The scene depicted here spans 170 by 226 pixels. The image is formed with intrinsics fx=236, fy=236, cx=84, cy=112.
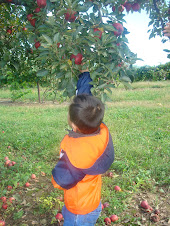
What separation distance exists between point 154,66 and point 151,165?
13.7 metres

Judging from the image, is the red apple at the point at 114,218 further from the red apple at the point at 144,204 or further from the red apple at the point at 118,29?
the red apple at the point at 118,29

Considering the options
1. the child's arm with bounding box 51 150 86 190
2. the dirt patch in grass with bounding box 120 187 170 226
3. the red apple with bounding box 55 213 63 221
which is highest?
the child's arm with bounding box 51 150 86 190

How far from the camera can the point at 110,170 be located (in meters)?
3.34

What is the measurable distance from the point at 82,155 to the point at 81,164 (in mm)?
53

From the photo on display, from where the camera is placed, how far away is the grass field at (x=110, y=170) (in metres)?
2.47

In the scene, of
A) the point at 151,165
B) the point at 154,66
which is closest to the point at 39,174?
the point at 151,165

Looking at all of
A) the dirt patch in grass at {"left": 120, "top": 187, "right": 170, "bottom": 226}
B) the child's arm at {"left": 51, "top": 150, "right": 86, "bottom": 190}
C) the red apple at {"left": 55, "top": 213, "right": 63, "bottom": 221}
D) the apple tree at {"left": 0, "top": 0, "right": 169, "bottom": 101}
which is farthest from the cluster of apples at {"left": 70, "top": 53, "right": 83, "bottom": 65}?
the dirt patch in grass at {"left": 120, "top": 187, "right": 170, "bottom": 226}

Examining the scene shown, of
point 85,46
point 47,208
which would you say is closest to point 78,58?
point 85,46

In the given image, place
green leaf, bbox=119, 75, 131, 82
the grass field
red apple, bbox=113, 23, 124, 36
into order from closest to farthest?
1. green leaf, bbox=119, 75, 131, 82
2. red apple, bbox=113, 23, 124, 36
3. the grass field

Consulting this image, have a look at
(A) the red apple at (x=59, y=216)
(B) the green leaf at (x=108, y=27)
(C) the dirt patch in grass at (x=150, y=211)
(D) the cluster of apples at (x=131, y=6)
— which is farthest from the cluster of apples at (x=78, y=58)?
(C) the dirt patch in grass at (x=150, y=211)

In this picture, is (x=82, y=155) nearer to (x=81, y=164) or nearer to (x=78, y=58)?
(x=81, y=164)

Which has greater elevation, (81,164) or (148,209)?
(81,164)

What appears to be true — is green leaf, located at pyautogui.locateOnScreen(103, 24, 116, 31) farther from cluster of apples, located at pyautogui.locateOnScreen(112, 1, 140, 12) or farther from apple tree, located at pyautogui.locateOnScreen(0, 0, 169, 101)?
cluster of apples, located at pyautogui.locateOnScreen(112, 1, 140, 12)

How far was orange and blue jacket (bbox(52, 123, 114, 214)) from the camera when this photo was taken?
140cm
